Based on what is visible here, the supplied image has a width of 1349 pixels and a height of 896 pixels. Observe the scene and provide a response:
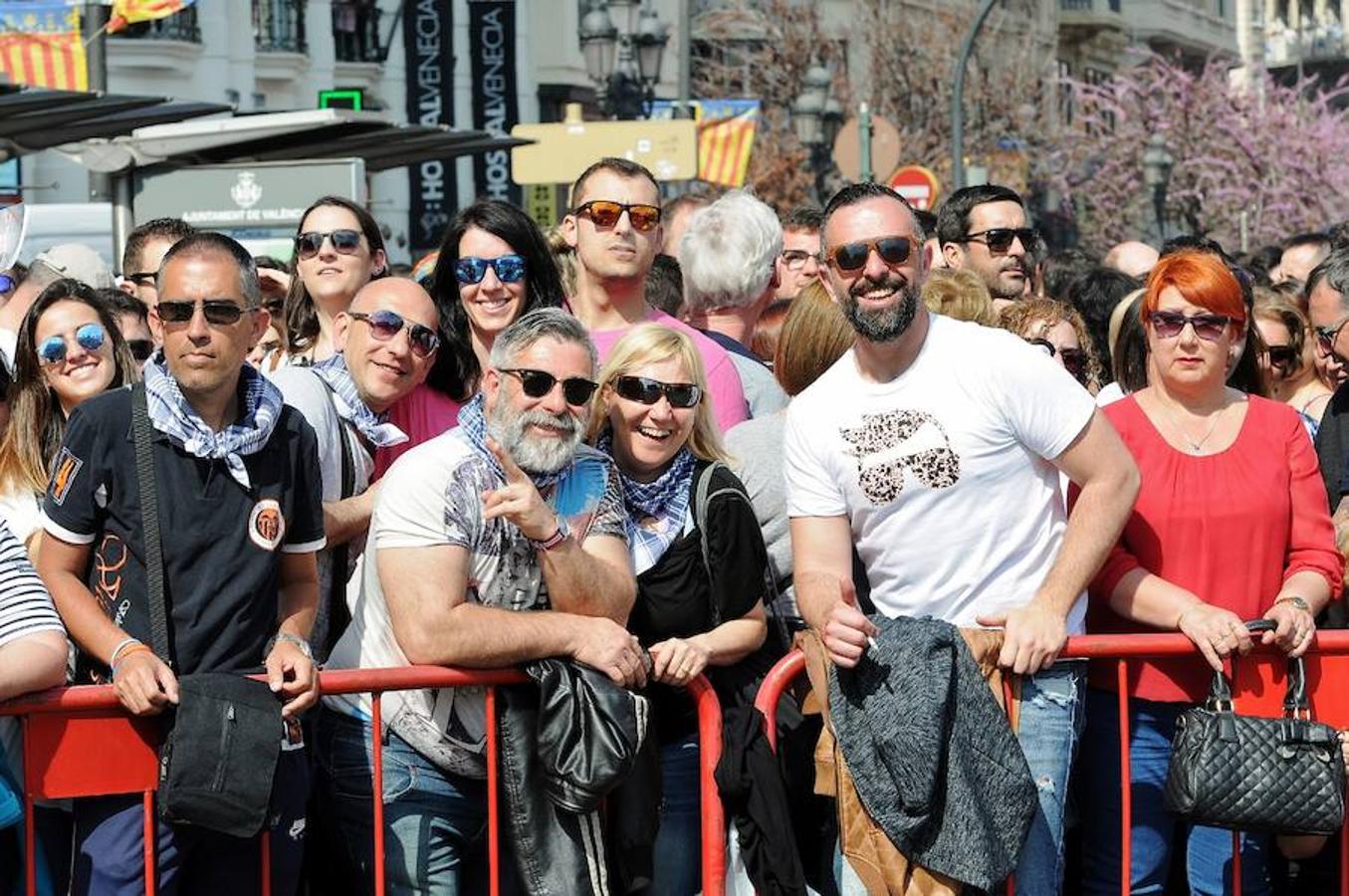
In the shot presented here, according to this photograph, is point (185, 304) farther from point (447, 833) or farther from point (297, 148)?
point (297, 148)

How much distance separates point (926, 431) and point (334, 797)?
5.41 ft

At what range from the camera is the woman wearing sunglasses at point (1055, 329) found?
6719 mm

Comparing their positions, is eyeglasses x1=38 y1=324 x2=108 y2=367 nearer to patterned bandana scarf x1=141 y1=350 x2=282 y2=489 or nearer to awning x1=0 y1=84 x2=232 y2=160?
patterned bandana scarf x1=141 y1=350 x2=282 y2=489

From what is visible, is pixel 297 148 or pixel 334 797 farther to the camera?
pixel 297 148

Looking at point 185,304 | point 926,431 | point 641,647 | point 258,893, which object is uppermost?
point 185,304

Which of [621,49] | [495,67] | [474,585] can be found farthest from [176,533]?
[495,67]

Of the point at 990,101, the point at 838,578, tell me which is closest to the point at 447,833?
the point at 838,578

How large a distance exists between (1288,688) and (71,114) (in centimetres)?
981

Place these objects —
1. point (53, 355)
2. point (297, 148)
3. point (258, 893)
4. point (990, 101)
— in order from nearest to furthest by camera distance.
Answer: point (258, 893)
point (53, 355)
point (297, 148)
point (990, 101)

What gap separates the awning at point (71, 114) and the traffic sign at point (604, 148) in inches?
124

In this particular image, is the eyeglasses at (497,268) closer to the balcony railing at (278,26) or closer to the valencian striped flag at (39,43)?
the valencian striped flag at (39,43)

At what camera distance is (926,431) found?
4957 millimetres

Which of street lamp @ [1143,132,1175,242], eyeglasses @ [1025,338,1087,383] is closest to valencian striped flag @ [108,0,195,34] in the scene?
eyeglasses @ [1025,338,1087,383]

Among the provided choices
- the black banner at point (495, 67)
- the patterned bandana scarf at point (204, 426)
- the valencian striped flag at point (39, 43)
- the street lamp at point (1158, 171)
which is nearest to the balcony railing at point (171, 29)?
the black banner at point (495, 67)
